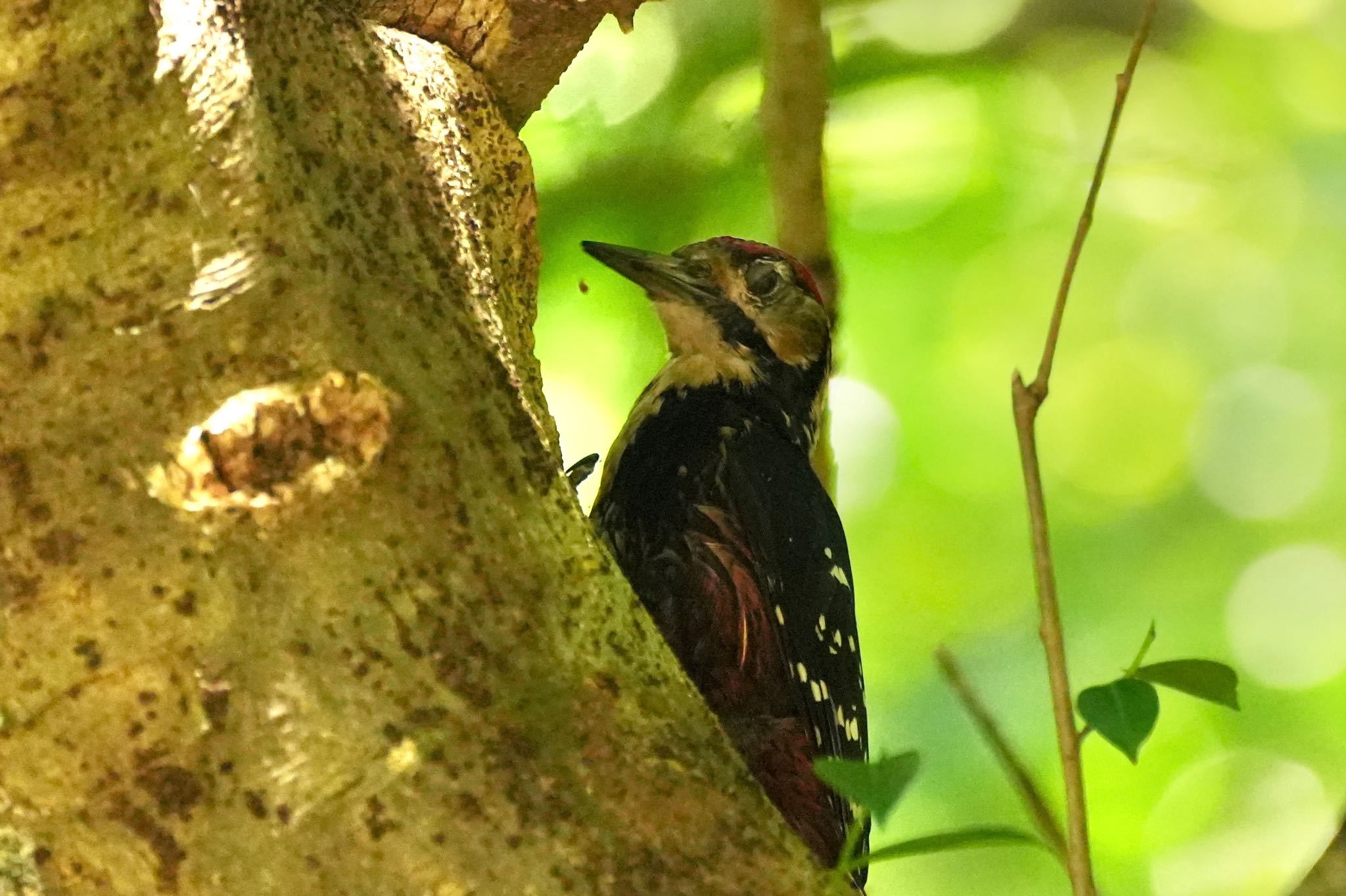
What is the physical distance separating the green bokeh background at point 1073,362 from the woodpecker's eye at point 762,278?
698 millimetres

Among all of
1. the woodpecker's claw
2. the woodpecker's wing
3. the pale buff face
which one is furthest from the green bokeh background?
the woodpecker's wing

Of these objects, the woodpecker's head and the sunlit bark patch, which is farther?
the woodpecker's head

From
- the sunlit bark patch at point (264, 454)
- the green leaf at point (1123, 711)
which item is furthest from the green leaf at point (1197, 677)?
the sunlit bark patch at point (264, 454)

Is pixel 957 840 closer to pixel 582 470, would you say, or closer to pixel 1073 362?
pixel 582 470

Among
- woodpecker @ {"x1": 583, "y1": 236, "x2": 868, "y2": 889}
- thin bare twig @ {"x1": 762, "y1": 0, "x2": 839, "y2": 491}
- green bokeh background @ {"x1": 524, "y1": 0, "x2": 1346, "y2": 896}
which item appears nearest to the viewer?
woodpecker @ {"x1": 583, "y1": 236, "x2": 868, "y2": 889}

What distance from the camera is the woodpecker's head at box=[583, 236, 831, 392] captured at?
283 centimetres

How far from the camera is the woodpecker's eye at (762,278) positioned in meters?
2.88

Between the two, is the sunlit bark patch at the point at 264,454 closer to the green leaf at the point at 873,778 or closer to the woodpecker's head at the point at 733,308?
the green leaf at the point at 873,778

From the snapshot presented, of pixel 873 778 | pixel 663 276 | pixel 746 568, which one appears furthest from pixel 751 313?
pixel 873 778

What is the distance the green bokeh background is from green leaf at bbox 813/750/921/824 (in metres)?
2.44

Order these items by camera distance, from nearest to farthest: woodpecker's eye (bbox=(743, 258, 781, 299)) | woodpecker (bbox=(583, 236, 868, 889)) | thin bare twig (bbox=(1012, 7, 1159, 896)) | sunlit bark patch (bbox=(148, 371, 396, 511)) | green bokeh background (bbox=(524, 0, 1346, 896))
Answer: thin bare twig (bbox=(1012, 7, 1159, 896)), sunlit bark patch (bbox=(148, 371, 396, 511)), woodpecker (bbox=(583, 236, 868, 889)), woodpecker's eye (bbox=(743, 258, 781, 299)), green bokeh background (bbox=(524, 0, 1346, 896))

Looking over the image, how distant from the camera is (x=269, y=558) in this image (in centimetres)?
129

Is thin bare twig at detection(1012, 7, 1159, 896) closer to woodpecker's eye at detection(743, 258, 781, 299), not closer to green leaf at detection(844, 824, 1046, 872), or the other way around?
green leaf at detection(844, 824, 1046, 872)

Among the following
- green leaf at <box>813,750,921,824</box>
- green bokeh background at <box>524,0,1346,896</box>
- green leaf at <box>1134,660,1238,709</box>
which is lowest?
green bokeh background at <box>524,0,1346,896</box>
